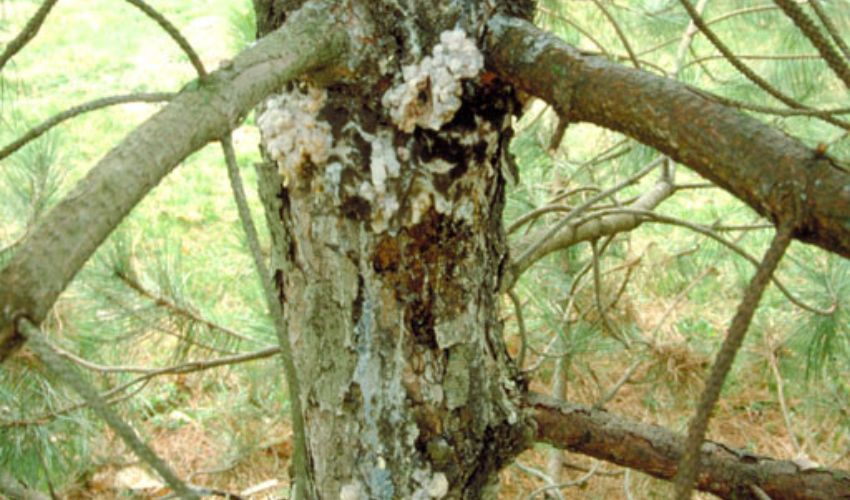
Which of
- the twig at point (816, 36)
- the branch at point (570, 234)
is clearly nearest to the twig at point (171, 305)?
the branch at point (570, 234)

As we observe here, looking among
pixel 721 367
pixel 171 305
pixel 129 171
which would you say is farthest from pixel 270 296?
pixel 171 305

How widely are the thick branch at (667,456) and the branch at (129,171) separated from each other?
0.56 m

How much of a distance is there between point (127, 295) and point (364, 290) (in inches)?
32.4

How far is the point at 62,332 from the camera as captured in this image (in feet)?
5.59

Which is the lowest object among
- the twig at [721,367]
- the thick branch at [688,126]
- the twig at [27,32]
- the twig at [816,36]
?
the twig at [721,367]

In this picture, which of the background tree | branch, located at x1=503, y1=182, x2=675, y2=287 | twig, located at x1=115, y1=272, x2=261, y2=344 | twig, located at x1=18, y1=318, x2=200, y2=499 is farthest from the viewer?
twig, located at x1=115, y1=272, x2=261, y2=344

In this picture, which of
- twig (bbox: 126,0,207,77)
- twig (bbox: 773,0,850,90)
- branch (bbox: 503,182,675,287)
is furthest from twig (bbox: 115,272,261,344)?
twig (bbox: 773,0,850,90)

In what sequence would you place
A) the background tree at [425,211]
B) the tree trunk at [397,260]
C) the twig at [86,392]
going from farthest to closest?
the tree trunk at [397,260]
the background tree at [425,211]
the twig at [86,392]

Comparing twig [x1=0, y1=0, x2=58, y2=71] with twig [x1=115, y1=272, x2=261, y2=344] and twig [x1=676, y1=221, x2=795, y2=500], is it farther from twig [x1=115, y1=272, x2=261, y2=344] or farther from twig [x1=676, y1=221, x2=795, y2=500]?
twig [x1=115, y1=272, x2=261, y2=344]

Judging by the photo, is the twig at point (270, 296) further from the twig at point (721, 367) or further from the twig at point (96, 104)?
the twig at point (721, 367)

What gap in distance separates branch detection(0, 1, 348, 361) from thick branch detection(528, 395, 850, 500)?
565mm

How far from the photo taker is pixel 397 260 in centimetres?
86

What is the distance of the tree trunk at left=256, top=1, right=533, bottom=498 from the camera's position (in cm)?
81

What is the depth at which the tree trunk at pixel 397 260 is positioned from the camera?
814 millimetres
